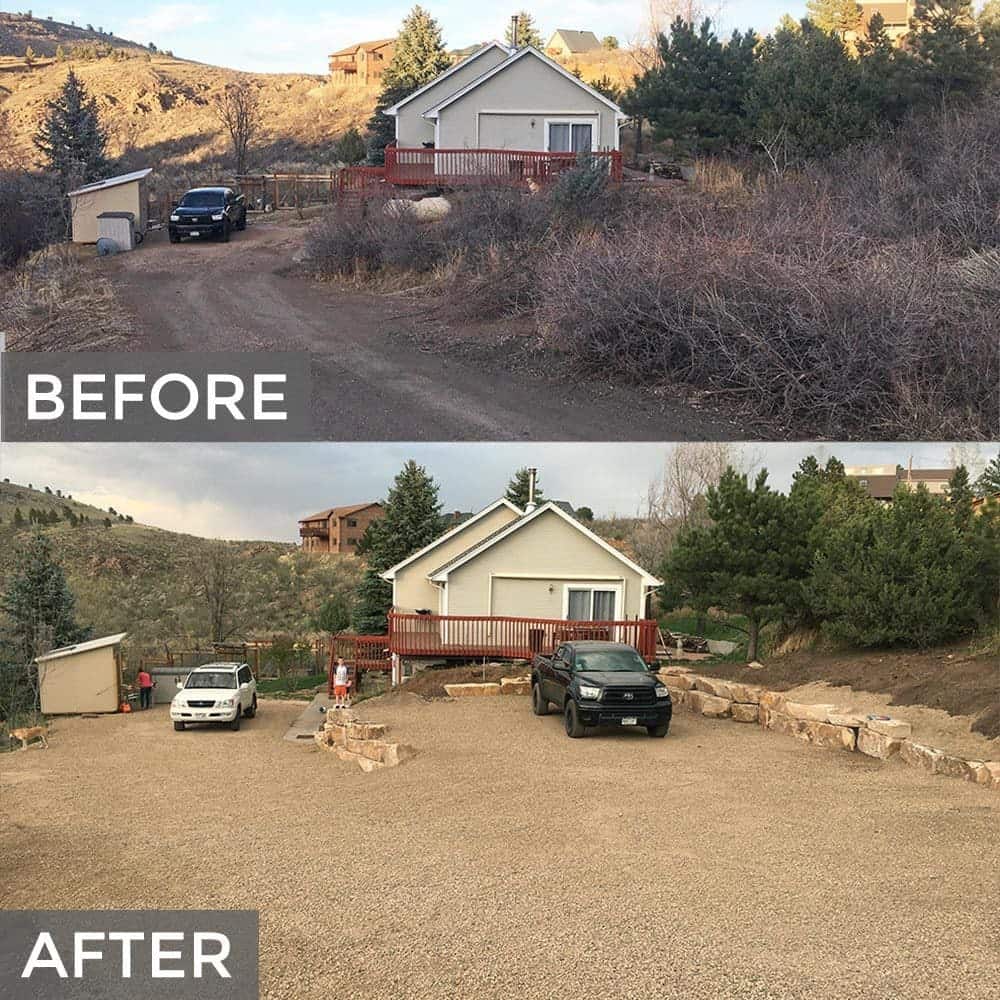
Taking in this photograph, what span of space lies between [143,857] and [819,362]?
37.5 feet

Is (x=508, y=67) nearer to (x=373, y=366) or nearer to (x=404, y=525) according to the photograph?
(x=404, y=525)

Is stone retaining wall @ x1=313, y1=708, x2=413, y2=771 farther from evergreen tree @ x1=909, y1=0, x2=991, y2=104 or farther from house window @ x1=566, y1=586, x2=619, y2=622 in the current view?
evergreen tree @ x1=909, y1=0, x2=991, y2=104

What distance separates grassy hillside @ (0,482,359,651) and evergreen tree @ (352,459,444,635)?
10.3 metres

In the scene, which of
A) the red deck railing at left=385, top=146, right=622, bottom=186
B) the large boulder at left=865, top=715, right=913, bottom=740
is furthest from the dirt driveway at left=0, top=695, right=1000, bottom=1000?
the red deck railing at left=385, top=146, right=622, bottom=186

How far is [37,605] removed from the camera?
32.3 m

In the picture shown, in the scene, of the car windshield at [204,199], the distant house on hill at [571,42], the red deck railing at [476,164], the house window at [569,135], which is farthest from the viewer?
the distant house on hill at [571,42]

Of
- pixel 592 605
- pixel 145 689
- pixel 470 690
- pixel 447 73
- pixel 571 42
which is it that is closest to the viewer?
pixel 470 690

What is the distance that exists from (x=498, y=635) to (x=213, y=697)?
237 inches

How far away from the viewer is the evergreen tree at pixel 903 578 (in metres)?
18.0

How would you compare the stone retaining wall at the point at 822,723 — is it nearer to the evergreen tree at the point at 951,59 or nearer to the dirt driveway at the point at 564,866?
the dirt driveway at the point at 564,866

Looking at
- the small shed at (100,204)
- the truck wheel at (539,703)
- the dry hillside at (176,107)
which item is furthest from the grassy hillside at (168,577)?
the truck wheel at (539,703)

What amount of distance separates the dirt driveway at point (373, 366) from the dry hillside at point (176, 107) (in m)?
34.5

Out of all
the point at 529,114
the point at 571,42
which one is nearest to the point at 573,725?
the point at 529,114

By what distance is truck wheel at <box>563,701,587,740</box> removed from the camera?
16.2 metres
